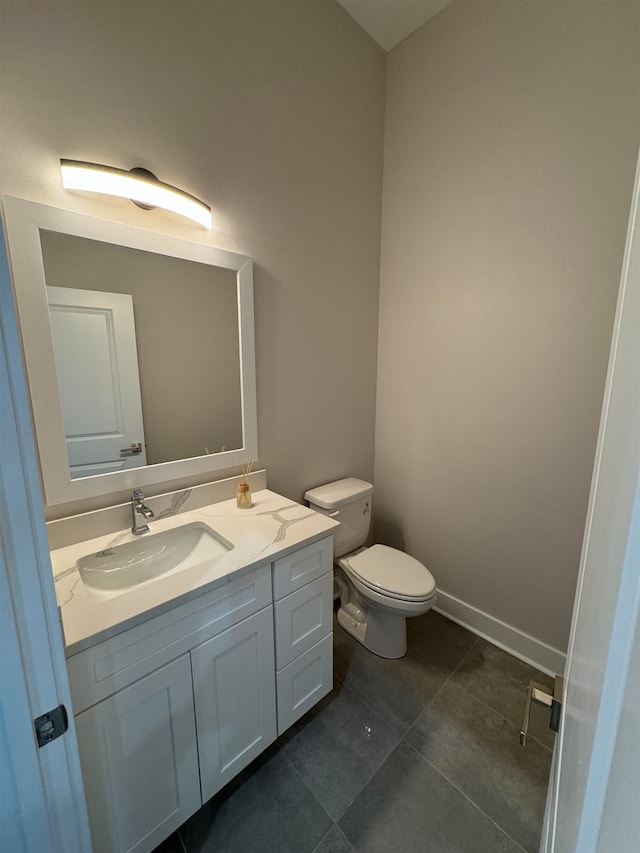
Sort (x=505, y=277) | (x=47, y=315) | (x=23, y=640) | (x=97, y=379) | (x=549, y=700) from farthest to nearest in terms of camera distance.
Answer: (x=505, y=277), (x=97, y=379), (x=47, y=315), (x=549, y=700), (x=23, y=640)

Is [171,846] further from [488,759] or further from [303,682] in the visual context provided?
[488,759]

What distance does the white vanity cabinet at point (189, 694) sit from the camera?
822 millimetres

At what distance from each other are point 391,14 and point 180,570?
2.67 meters

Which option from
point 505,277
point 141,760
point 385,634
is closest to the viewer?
point 141,760

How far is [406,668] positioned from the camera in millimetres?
1650

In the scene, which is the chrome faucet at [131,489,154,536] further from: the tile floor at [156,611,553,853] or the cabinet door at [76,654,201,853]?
the tile floor at [156,611,553,853]

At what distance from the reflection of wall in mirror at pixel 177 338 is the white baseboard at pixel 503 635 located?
1548mm

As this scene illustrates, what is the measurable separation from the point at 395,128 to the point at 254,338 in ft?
4.81

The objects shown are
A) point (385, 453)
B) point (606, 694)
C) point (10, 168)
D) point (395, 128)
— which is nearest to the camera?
point (606, 694)

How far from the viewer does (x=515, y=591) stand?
1.72 meters

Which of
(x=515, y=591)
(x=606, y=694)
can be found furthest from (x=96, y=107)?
(x=515, y=591)

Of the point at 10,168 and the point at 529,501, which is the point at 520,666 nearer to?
the point at 529,501

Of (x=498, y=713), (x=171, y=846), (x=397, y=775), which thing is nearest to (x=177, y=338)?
(x=171, y=846)

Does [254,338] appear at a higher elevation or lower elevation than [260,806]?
higher
